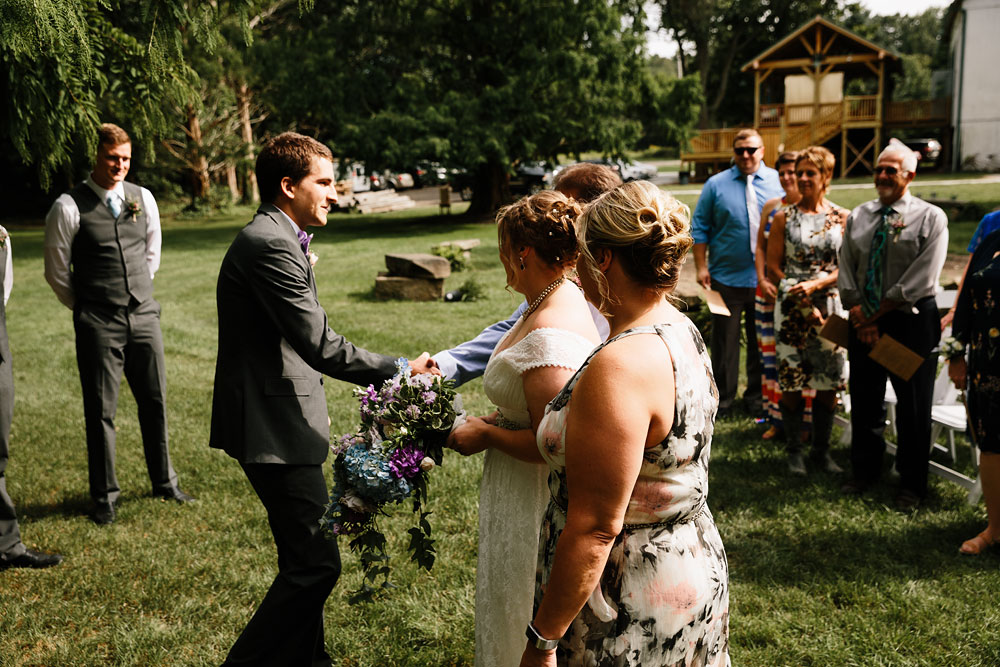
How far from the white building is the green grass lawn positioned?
32731mm

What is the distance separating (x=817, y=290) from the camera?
6.03 metres

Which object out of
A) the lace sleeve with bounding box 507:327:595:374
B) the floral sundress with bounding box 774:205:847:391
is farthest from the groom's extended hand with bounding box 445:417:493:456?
the floral sundress with bounding box 774:205:847:391

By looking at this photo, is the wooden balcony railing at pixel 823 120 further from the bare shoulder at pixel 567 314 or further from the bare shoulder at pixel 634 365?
the bare shoulder at pixel 634 365

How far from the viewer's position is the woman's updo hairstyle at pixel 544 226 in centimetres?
267

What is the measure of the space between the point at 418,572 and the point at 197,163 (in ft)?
96.8

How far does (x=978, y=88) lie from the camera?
33062mm

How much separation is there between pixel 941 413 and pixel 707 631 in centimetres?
462

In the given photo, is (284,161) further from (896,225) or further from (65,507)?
(896,225)

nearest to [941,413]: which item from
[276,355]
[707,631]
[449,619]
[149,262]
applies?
[449,619]

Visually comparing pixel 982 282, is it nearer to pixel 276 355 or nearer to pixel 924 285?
pixel 924 285

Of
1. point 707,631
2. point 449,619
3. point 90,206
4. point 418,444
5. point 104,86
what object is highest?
point 104,86

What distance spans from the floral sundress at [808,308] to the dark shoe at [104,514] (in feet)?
16.3

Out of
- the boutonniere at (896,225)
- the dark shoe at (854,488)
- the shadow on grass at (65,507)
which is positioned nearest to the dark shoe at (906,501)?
the dark shoe at (854,488)

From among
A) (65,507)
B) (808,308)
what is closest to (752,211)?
(808,308)
